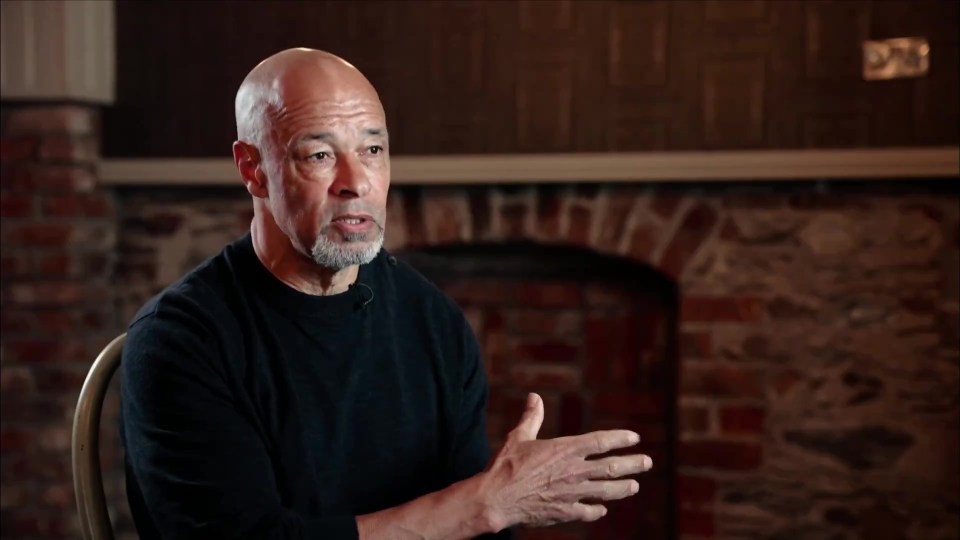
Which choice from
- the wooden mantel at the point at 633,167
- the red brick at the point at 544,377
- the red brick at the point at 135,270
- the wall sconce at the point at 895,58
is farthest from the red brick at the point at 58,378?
the wall sconce at the point at 895,58

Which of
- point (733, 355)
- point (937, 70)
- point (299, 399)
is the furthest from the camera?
point (733, 355)

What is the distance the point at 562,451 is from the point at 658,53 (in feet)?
4.57

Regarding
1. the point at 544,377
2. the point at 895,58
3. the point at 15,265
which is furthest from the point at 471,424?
the point at 15,265

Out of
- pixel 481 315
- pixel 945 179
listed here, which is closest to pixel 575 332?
pixel 481 315

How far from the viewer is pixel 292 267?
164cm

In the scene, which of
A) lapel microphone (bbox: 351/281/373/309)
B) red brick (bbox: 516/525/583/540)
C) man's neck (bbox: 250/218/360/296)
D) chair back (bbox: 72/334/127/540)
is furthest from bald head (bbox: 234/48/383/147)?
red brick (bbox: 516/525/583/540)

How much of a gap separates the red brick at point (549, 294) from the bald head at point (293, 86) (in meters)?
1.35

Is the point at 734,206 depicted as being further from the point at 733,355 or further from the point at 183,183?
the point at 183,183

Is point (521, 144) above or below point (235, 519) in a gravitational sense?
above

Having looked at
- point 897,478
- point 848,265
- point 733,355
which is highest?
point 848,265

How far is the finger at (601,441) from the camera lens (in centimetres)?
151

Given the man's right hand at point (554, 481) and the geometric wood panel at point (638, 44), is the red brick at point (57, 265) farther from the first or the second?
the man's right hand at point (554, 481)

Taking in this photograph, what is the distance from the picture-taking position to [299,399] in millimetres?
1575

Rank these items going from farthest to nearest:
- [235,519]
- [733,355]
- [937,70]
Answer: [733,355] < [937,70] < [235,519]
